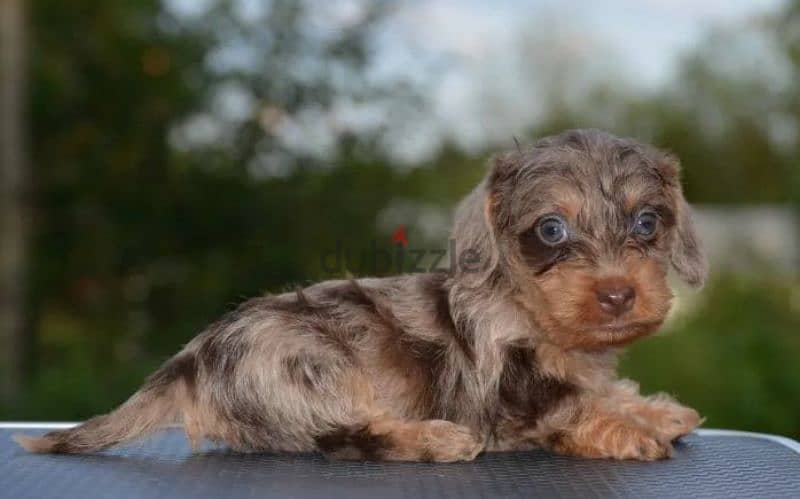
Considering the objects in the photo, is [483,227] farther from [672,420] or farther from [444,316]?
[672,420]

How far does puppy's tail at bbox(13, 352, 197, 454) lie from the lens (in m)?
3.51

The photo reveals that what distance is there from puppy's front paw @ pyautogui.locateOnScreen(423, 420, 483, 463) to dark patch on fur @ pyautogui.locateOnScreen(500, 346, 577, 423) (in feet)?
0.70

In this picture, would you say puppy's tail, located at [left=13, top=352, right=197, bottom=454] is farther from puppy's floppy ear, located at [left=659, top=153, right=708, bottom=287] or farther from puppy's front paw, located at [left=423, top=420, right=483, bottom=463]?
puppy's floppy ear, located at [left=659, top=153, right=708, bottom=287]

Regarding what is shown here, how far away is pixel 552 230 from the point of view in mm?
3541

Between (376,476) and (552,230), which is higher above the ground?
(552,230)

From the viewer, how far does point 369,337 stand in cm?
367

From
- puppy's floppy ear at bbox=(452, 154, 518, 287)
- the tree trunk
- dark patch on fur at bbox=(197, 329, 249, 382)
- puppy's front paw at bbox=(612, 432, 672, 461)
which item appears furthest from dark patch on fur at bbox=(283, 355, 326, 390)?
the tree trunk

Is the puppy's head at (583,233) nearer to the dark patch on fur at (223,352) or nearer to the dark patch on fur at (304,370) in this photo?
the dark patch on fur at (304,370)

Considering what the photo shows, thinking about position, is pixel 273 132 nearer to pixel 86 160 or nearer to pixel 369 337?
pixel 86 160

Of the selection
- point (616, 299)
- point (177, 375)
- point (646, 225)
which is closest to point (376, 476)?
point (177, 375)

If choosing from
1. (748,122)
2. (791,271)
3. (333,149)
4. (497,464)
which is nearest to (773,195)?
(748,122)

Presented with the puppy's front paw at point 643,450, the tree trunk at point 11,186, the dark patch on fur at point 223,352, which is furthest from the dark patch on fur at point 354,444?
the tree trunk at point 11,186

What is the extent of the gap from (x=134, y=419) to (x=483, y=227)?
1408 millimetres

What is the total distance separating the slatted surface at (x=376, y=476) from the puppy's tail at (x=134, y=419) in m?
0.06
